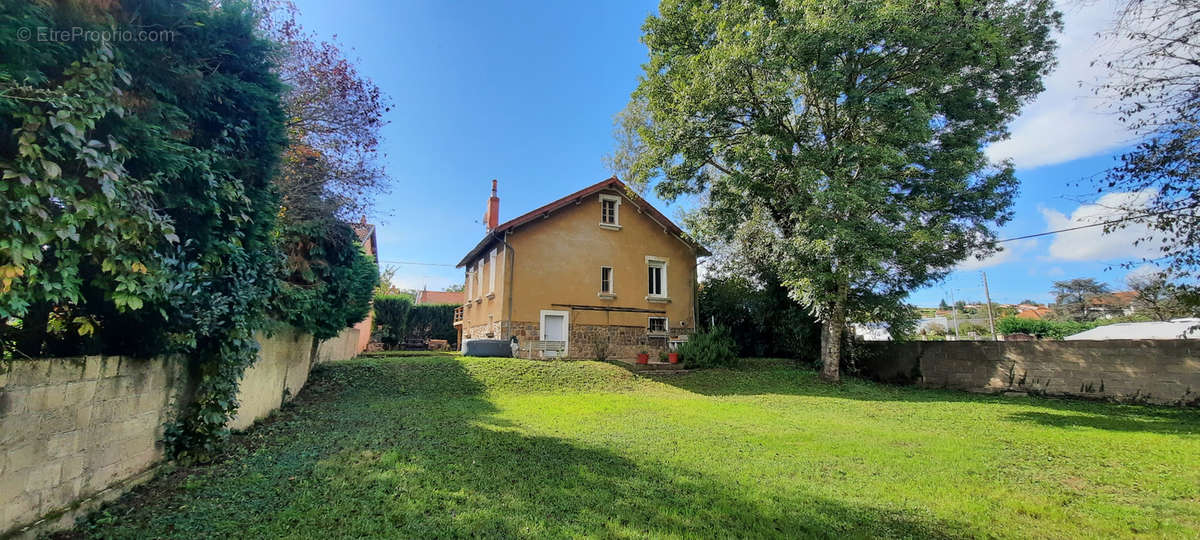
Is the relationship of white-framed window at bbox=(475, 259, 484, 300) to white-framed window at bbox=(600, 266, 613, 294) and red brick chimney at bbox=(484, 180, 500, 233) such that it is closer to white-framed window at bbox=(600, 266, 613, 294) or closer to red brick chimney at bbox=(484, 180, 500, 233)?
red brick chimney at bbox=(484, 180, 500, 233)

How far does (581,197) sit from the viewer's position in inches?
695

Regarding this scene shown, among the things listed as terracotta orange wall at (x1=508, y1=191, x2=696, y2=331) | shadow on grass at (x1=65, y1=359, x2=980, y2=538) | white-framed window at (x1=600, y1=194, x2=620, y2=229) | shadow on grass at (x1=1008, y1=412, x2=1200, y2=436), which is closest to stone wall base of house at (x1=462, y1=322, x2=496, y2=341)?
terracotta orange wall at (x1=508, y1=191, x2=696, y2=331)

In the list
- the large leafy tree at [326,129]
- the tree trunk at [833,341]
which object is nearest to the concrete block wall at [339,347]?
the large leafy tree at [326,129]

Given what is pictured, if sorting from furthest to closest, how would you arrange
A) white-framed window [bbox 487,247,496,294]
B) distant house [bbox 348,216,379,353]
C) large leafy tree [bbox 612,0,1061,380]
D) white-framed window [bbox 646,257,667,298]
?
white-framed window [bbox 646,257,667,298], white-framed window [bbox 487,247,496,294], large leafy tree [bbox 612,0,1061,380], distant house [bbox 348,216,379,353]

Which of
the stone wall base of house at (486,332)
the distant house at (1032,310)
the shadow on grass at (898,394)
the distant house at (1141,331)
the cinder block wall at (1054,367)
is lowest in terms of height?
the shadow on grass at (898,394)

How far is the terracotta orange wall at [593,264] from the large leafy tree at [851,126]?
443cm

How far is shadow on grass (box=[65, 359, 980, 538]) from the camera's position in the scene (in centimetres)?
307

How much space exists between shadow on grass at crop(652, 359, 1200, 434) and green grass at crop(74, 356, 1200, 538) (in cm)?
13

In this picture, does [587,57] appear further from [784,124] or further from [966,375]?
[966,375]

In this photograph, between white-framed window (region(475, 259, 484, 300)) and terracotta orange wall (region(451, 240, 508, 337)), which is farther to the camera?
white-framed window (region(475, 259, 484, 300))

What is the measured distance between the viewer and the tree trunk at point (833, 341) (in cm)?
1297

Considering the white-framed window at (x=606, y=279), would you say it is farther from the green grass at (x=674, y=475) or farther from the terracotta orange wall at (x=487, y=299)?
the green grass at (x=674, y=475)


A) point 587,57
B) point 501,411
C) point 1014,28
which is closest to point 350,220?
point 501,411

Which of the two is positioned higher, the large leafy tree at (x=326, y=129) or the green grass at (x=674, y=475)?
the large leafy tree at (x=326, y=129)
